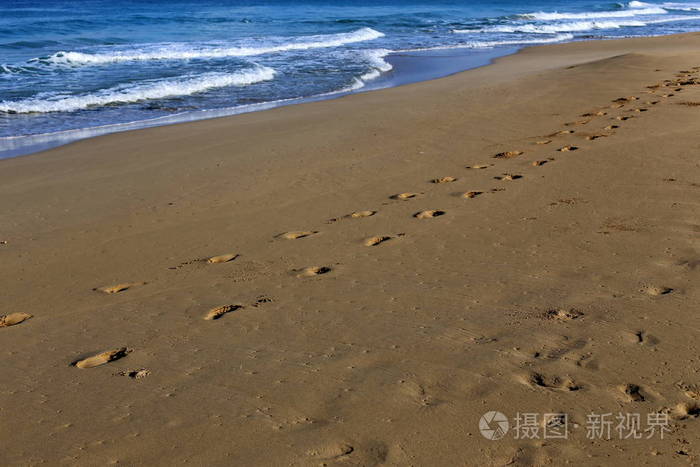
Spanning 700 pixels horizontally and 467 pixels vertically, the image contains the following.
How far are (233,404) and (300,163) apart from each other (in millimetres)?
4472

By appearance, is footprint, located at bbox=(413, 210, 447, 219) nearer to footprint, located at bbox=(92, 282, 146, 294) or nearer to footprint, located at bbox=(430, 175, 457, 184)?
footprint, located at bbox=(430, 175, 457, 184)

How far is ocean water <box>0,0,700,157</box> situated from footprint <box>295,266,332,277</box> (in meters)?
5.87

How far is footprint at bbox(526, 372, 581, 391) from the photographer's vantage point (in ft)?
8.86

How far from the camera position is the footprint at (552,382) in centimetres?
270

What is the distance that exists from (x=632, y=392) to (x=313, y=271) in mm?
2076

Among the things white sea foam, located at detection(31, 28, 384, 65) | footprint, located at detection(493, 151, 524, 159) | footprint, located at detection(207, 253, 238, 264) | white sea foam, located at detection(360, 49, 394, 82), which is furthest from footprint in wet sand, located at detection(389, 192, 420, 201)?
white sea foam, located at detection(31, 28, 384, 65)

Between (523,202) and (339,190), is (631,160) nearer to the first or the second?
(523,202)

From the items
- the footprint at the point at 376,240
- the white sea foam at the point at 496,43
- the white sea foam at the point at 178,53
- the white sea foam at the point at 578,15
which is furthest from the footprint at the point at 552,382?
the white sea foam at the point at 578,15

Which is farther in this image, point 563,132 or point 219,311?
point 563,132

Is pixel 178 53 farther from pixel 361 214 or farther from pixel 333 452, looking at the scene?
pixel 333 452

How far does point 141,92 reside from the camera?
12.8 m

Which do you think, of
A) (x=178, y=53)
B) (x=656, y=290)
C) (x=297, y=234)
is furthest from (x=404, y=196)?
(x=178, y=53)

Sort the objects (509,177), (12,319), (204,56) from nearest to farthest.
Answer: (12,319)
(509,177)
(204,56)

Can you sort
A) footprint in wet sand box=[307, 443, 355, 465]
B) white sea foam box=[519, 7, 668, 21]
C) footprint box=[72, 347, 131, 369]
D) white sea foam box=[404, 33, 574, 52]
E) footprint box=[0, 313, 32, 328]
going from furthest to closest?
white sea foam box=[519, 7, 668, 21] < white sea foam box=[404, 33, 574, 52] < footprint box=[0, 313, 32, 328] < footprint box=[72, 347, 131, 369] < footprint in wet sand box=[307, 443, 355, 465]
